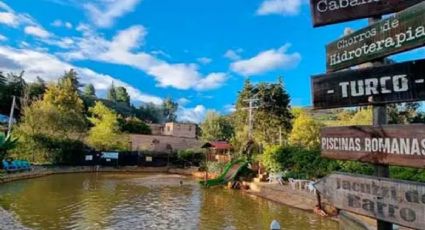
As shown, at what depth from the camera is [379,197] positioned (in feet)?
9.37

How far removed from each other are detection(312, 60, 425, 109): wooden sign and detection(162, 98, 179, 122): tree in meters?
96.7

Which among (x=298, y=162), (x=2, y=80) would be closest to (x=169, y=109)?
(x=2, y=80)

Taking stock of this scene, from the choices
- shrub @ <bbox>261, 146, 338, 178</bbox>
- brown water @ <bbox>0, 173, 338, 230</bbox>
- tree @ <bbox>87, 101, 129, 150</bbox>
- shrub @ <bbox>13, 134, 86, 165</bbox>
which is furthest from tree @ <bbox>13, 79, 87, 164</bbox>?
shrub @ <bbox>261, 146, 338, 178</bbox>

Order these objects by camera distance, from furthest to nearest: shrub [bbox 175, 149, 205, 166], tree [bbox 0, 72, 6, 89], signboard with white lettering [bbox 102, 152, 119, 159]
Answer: tree [bbox 0, 72, 6, 89] < shrub [bbox 175, 149, 205, 166] < signboard with white lettering [bbox 102, 152, 119, 159]

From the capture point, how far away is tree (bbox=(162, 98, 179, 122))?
100m

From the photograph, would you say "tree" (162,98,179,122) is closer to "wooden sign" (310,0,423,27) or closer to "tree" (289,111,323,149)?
"tree" (289,111,323,149)

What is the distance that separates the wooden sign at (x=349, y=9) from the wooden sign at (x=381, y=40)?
6.5 inches

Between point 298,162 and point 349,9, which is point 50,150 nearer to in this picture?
point 298,162

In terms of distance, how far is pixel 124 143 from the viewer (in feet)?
133

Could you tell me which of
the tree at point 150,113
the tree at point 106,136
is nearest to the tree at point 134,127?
the tree at point 106,136

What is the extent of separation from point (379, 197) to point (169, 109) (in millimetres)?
99172

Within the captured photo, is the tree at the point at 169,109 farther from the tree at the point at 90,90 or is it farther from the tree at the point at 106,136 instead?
the tree at the point at 106,136

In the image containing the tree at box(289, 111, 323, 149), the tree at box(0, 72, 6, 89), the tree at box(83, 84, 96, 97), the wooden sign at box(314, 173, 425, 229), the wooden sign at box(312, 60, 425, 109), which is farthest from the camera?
the tree at box(83, 84, 96, 97)

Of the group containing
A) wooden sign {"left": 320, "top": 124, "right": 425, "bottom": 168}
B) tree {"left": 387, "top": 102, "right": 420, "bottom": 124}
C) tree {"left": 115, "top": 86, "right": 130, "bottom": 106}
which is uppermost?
tree {"left": 115, "top": 86, "right": 130, "bottom": 106}
